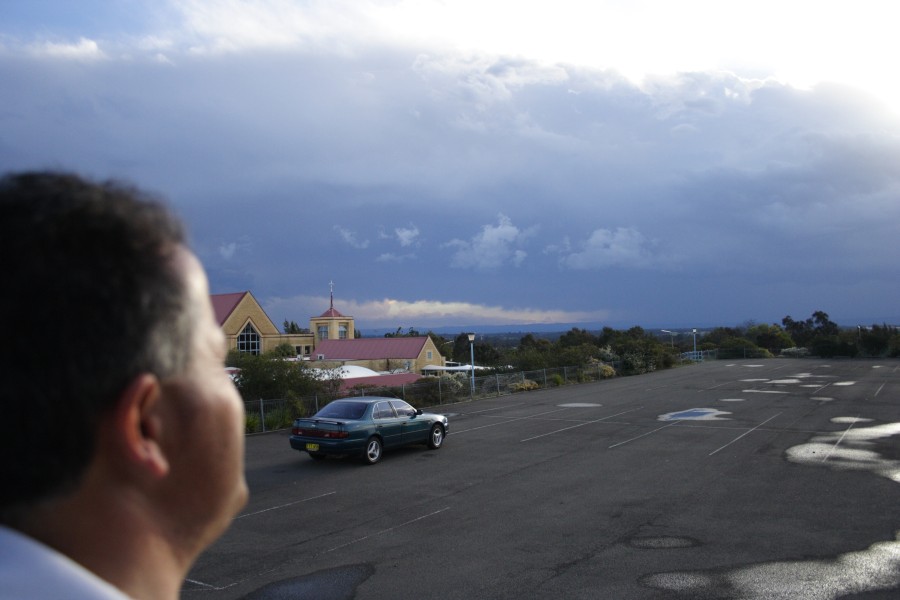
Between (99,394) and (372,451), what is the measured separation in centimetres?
1563

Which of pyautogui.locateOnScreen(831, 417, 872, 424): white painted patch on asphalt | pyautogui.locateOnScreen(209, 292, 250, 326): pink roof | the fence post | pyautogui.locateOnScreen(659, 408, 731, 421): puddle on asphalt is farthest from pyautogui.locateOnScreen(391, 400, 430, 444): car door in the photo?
pyautogui.locateOnScreen(209, 292, 250, 326): pink roof

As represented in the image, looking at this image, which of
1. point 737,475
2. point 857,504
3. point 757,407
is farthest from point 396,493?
point 757,407

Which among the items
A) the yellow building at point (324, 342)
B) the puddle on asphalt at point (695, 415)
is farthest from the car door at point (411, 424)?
the yellow building at point (324, 342)

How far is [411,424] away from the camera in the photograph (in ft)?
57.6

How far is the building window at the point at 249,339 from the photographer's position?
53.8m

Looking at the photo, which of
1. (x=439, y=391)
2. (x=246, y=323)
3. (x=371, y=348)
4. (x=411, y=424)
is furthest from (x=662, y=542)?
(x=371, y=348)

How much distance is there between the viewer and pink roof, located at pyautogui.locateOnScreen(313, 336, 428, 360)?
198 feet

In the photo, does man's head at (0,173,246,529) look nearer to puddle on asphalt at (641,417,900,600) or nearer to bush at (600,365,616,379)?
puddle on asphalt at (641,417,900,600)

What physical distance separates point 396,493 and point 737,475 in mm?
6915

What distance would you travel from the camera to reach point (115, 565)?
103cm

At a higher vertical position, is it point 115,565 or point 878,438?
point 115,565

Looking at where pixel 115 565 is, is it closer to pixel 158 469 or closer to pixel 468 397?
pixel 158 469

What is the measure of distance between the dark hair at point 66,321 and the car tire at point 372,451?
50.4 feet

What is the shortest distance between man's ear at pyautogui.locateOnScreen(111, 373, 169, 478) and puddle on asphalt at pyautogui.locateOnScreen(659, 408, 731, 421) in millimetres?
24017
